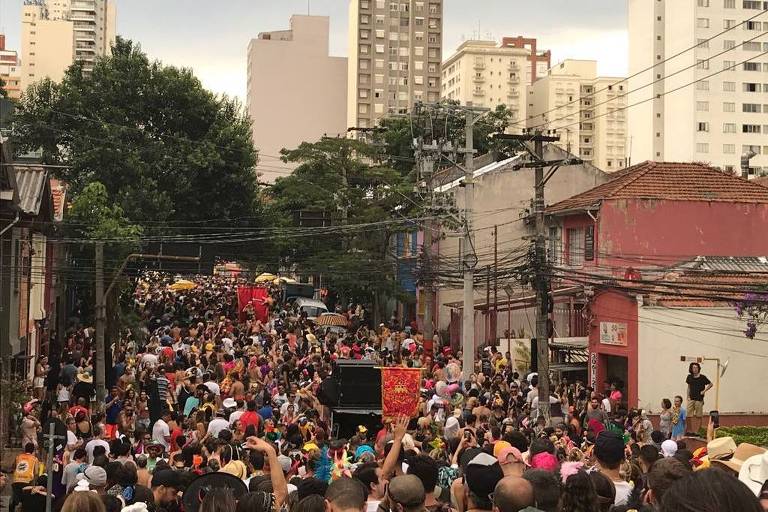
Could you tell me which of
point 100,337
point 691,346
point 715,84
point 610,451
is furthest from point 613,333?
point 715,84

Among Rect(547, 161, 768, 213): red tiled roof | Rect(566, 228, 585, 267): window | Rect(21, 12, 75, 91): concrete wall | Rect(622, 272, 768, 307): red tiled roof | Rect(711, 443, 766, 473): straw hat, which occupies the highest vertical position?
Rect(21, 12, 75, 91): concrete wall

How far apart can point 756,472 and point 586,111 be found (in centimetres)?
13740

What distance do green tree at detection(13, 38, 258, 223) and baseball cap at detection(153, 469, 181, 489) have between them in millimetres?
36677

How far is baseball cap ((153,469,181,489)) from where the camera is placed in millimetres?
10141

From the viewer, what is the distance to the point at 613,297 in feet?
103

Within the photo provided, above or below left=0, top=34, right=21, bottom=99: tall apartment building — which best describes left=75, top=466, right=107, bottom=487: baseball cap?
below

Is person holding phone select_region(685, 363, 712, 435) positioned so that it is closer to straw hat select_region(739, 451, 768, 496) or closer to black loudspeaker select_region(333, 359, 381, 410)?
black loudspeaker select_region(333, 359, 381, 410)

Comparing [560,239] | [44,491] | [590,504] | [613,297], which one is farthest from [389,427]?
[560,239]

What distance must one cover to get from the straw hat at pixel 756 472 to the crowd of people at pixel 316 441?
0.05ft

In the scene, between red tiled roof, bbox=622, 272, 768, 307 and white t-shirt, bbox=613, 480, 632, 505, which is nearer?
white t-shirt, bbox=613, 480, 632, 505

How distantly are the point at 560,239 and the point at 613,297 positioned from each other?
7428mm

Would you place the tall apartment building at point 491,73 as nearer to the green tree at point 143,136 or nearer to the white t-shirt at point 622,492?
the green tree at point 143,136

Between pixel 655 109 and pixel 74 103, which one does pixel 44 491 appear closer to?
pixel 74 103

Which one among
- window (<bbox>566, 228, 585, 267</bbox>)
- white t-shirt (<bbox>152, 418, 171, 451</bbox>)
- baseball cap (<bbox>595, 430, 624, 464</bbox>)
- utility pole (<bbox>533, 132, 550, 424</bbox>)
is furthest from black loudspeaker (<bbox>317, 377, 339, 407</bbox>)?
window (<bbox>566, 228, 585, 267</bbox>)
